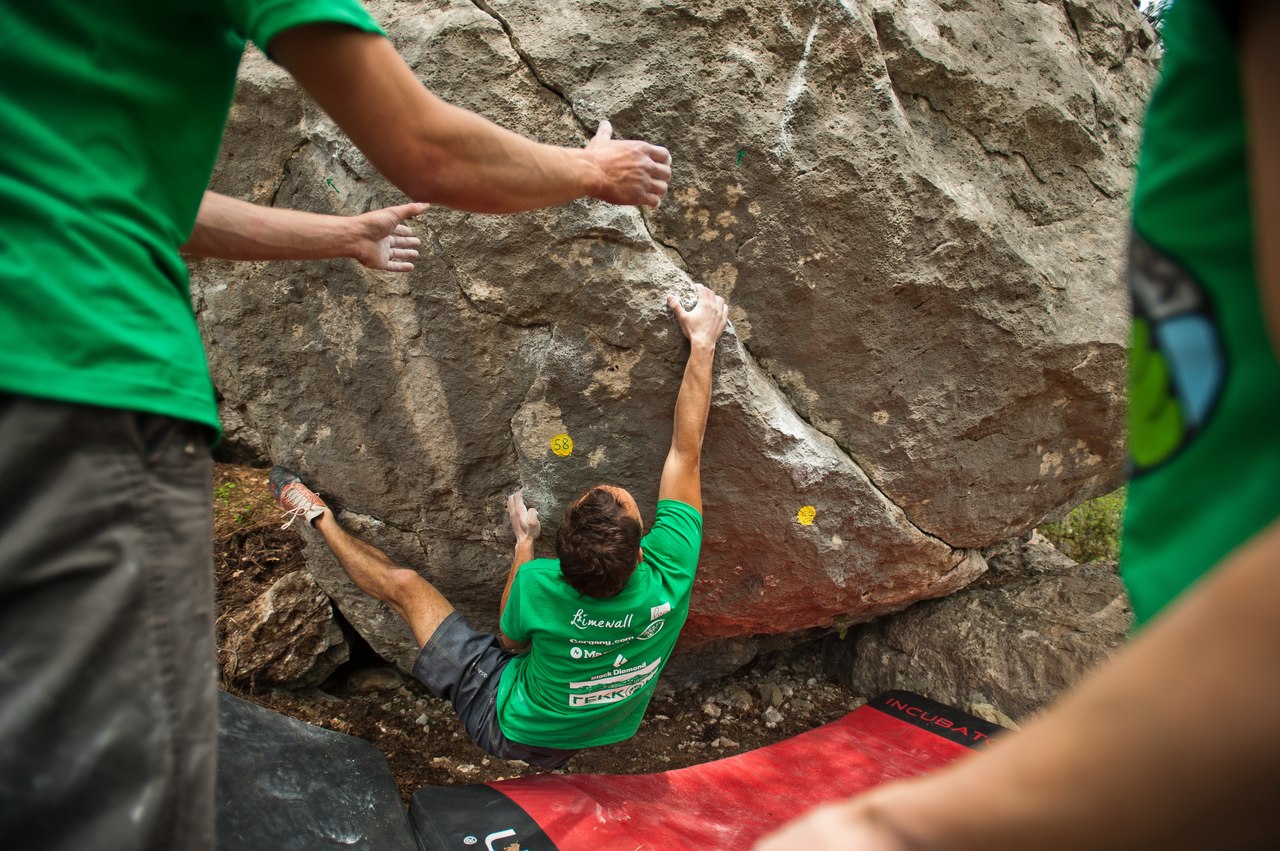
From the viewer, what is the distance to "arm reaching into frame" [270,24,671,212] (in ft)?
3.37

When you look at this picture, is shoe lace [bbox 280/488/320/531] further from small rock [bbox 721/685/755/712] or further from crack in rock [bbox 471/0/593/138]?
small rock [bbox 721/685/755/712]

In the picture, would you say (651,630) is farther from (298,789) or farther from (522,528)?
(298,789)

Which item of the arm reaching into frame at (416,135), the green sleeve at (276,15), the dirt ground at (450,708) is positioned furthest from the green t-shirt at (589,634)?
the green sleeve at (276,15)

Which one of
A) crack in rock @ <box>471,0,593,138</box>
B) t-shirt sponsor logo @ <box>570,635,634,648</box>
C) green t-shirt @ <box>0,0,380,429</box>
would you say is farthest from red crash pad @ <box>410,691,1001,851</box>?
crack in rock @ <box>471,0,593,138</box>

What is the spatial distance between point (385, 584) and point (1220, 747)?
2.50 m

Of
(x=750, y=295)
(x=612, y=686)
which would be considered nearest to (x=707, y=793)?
(x=612, y=686)

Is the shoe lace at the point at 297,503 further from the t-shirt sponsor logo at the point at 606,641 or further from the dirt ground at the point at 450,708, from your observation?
the t-shirt sponsor logo at the point at 606,641

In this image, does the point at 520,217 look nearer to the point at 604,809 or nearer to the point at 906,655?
the point at 604,809

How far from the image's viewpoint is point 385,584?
8.55 ft

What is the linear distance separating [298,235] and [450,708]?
1.81 metres

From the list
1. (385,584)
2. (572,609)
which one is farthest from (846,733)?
(385,584)

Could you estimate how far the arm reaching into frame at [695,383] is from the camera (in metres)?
2.14

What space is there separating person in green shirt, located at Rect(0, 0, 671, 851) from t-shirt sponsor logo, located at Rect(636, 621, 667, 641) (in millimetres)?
1475

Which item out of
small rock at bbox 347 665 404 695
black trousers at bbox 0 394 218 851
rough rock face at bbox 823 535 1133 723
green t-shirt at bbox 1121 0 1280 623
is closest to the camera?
green t-shirt at bbox 1121 0 1280 623
